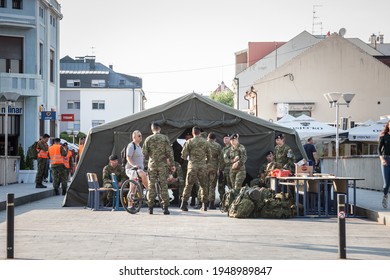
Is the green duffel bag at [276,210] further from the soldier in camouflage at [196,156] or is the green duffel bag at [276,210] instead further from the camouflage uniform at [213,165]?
the camouflage uniform at [213,165]

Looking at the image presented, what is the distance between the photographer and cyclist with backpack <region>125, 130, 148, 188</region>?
62.6ft

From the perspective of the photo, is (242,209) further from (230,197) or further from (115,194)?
(115,194)

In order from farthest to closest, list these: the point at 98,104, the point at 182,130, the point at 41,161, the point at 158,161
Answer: the point at 98,104 → the point at 41,161 → the point at 182,130 → the point at 158,161

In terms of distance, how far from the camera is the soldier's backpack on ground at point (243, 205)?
17.8 m

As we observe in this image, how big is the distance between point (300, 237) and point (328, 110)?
4589cm

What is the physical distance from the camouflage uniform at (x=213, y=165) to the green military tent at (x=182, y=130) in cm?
243

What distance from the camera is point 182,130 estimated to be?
23.0 meters

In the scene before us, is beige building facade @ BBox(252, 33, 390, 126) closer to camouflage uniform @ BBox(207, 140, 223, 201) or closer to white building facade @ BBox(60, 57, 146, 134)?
camouflage uniform @ BBox(207, 140, 223, 201)

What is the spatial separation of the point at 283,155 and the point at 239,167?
1952mm

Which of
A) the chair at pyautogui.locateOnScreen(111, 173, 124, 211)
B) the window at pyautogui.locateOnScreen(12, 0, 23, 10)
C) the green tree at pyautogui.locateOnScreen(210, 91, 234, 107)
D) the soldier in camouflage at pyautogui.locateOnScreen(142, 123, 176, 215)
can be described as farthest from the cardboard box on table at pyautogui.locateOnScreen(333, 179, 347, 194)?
the green tree at pyautogui.locateOnScreen(210, 91, 234, 107)

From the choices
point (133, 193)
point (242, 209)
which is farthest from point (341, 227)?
point (133, 193)

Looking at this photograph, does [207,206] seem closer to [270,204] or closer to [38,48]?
[270,204]
